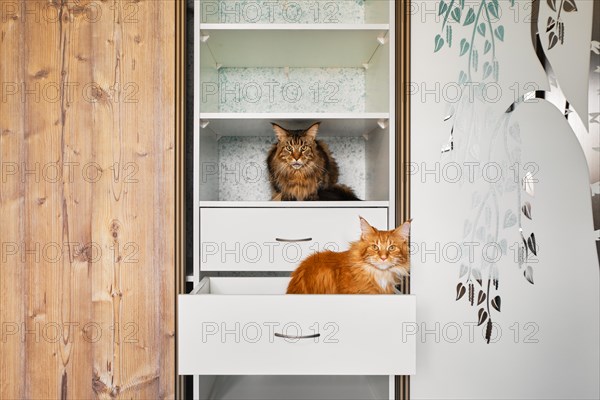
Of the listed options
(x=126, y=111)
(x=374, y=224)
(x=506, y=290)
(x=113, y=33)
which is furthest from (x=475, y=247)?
(x=113, y=33)

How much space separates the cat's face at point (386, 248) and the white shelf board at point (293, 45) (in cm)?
65

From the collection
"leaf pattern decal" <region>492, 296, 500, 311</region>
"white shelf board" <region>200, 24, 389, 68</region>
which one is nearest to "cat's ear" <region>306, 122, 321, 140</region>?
"white shelf board" <region>200, 24, 389, 68</region>

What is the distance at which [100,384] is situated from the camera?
1377 millimetres

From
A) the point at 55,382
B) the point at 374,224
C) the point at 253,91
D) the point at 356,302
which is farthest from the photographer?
the point at 253,91

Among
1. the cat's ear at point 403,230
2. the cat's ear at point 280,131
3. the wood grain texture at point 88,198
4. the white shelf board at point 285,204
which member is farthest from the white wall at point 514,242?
the wood grain texture at point 88,198

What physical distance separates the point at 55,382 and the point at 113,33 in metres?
1.09

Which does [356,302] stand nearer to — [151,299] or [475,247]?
[475,247]

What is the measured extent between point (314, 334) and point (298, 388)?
62 cm

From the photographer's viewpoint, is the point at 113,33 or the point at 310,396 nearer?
the point at 113,33

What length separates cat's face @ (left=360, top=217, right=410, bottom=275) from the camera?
1.28 m

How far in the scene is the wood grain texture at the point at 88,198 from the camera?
1.38 m

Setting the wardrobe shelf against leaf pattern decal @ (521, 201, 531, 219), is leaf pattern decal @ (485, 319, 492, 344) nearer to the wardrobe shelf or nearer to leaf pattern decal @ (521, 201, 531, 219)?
leaf pattern decal @ (521, 201, 531, 219)

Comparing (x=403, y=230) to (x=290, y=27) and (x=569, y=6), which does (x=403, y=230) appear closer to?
(x=290, y=27)

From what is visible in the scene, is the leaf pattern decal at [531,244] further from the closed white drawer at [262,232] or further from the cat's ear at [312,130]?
the cat's ear at [312,130]
